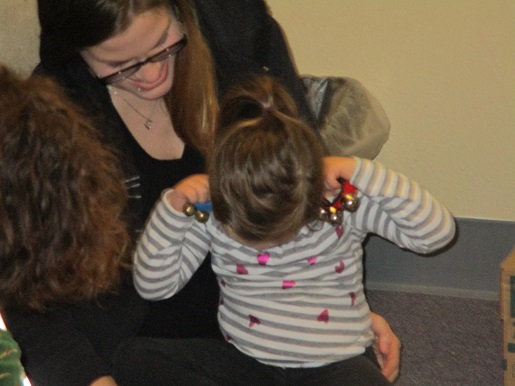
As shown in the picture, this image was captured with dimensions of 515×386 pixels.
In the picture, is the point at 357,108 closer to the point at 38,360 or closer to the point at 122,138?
the point at 122,138

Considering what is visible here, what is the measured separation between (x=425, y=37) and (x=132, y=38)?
0.89m

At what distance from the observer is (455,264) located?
82.5 inches

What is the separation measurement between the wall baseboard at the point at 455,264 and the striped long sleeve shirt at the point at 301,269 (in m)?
0.80

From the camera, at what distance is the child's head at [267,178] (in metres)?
1.15

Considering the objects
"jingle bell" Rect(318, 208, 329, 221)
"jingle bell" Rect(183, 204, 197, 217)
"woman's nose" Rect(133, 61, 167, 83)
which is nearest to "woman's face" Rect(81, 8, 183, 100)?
"woman's nose" Rect(133, 61, 167, 83)

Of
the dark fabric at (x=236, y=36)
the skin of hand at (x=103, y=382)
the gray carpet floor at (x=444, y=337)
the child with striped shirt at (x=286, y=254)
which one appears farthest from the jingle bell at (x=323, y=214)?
the gray carpet floor at (x=444, y=337)

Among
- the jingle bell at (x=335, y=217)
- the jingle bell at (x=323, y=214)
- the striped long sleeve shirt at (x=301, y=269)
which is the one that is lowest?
the striped long sleeve shirt at (x=301, y=269)

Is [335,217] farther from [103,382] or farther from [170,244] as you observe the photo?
[103,382]

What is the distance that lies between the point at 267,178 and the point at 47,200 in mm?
346

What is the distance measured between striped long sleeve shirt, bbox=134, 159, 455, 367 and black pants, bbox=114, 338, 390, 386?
2 centimetres

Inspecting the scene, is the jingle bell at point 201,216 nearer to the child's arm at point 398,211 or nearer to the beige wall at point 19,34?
the child's arm at point 398,211

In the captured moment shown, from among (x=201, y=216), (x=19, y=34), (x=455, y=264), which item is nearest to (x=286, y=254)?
(x=201, y=216)

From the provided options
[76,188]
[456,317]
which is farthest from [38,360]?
[456,317]

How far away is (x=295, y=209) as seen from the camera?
1.17 m
